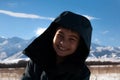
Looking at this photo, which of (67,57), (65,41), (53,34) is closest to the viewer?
(65,41)

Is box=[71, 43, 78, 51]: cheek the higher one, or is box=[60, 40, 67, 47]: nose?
box=[60, 40, 67, 47]: nose

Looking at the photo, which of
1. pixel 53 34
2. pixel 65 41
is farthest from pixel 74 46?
pixel 53 34

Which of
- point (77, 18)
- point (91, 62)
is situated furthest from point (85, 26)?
point (91, 62)

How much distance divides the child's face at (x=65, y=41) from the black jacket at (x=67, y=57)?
41 mm

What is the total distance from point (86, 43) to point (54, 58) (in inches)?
10.3

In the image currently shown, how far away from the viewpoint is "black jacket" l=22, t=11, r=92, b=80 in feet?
8.21

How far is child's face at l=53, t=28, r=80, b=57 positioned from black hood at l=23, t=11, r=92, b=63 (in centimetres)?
4

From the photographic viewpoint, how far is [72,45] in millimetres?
2553

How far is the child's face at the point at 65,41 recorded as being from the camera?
2510mm

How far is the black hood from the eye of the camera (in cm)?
249

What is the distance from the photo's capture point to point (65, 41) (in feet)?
8.23

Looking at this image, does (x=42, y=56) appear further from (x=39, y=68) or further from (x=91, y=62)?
(x=91, y=62)

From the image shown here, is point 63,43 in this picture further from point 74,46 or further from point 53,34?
point 53,34

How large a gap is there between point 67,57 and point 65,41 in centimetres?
18
